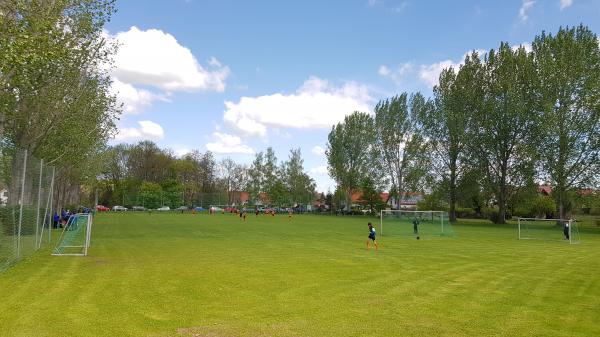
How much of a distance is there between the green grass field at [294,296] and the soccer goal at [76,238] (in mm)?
948

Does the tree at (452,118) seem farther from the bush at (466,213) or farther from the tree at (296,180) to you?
the tree at (296,180)

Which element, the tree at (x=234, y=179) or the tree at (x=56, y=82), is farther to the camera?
the tree at (x=234, y=179)

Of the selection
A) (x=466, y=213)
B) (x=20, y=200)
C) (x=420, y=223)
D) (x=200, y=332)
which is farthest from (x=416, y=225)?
(x=466, y=213)

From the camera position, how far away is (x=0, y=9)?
572 inches

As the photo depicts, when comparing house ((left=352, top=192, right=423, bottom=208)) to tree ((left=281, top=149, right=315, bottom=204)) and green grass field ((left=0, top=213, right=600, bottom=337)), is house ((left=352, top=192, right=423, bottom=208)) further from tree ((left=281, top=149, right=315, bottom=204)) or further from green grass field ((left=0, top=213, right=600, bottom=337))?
green grass field ((left=0, top=213, right=600, bottom=337))

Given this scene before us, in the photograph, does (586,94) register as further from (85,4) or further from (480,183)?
(85,4)

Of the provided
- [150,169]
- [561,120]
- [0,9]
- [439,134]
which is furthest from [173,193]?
[0,9]

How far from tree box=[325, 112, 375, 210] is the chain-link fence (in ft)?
200

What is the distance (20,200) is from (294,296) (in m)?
11.7

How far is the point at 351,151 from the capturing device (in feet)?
263

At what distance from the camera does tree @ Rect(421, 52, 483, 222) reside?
54250 mm

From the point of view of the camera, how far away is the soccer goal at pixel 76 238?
695 inches

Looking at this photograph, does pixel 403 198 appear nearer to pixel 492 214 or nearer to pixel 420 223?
pixel 492 214

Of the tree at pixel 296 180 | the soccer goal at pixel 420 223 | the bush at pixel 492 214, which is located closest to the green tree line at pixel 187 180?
the tree at pixel 296 180
